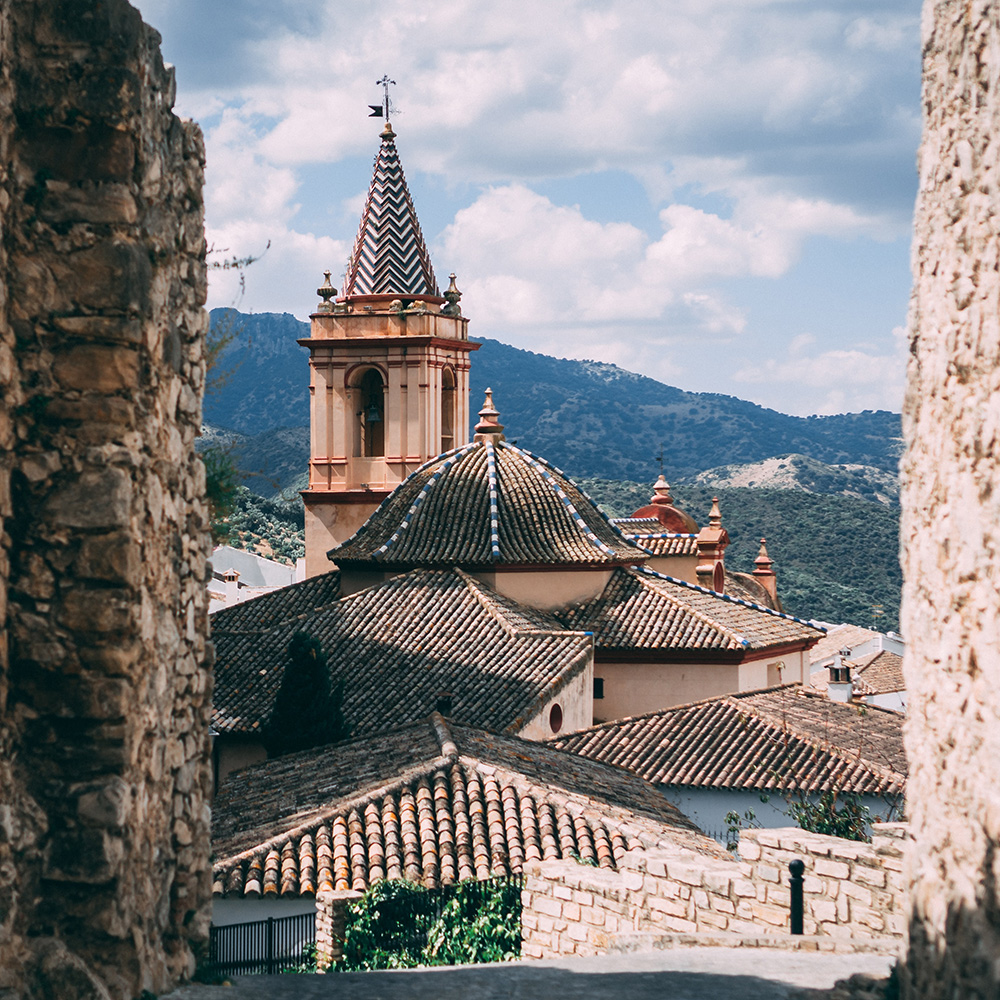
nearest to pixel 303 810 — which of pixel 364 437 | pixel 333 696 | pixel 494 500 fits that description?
pixel 333 696

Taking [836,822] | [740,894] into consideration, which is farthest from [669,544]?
[740,894]

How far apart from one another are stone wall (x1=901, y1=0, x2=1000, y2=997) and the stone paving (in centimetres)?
138

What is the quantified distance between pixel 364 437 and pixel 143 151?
1143 inches

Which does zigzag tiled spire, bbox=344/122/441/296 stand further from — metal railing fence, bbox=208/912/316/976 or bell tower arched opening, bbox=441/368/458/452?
metal railing fence, bbox=208/912/316/976

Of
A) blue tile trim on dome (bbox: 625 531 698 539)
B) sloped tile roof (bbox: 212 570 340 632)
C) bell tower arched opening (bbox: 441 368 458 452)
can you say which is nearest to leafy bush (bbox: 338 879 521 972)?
sloped tile roof (bbox: 212 570 340 632)

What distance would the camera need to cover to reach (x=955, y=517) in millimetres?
4301

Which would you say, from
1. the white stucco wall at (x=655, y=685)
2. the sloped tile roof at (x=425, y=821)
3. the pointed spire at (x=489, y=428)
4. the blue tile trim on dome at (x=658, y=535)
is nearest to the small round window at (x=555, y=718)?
the white stucco wall at (x=655, y=685)

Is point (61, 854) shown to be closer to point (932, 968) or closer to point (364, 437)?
point (932, 968)

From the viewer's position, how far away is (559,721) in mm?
21141

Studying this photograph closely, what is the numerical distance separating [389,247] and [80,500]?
29.8 meters

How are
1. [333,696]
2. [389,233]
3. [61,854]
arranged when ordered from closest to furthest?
[61,854] → [333,696] → [389,233]

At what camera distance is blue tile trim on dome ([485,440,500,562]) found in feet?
82.3

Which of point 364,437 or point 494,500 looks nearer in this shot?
point 494,500

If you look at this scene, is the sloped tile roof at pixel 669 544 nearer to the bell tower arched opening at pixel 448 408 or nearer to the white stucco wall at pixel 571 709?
the bell tower arched opening at pixel 448 408
